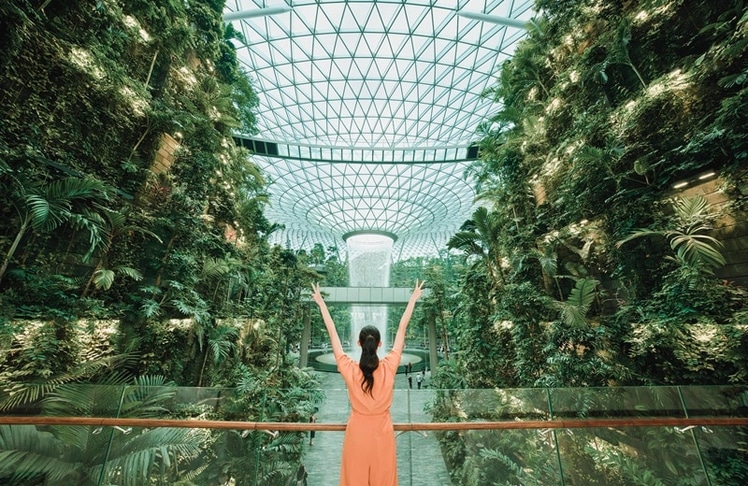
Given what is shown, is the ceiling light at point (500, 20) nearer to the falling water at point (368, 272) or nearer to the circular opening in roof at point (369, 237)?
the falling water at point (368, 272)

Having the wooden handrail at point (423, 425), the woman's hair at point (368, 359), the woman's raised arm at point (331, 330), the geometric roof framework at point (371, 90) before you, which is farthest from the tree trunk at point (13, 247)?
the geometric roof framework at point (371, 90)

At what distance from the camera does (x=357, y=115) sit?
24031 mm

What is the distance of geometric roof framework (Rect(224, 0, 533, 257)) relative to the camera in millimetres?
16453

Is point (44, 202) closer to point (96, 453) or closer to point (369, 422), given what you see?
point (96, 453)

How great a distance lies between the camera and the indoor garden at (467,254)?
2.56m

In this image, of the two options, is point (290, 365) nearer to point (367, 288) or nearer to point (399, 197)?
point (367, 288)

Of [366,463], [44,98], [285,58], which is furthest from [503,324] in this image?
[285,58]

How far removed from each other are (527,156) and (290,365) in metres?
10.6

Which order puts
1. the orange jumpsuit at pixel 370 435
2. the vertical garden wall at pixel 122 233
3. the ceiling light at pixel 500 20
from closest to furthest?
the orange jumpsuit at pixel 370 435 < the vertical garden wall at pixel 122 233 < the ceiling light at pixel 500 20

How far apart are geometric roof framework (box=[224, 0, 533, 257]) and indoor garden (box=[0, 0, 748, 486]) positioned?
9299mm

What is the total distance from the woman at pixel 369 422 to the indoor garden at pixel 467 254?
1.03 metres

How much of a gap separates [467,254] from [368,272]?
83.6ft

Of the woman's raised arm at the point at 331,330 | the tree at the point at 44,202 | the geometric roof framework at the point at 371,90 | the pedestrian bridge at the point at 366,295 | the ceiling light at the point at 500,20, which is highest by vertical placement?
the geometric roof framework at the point at 371,90

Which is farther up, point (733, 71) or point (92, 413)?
point (733, 71)
